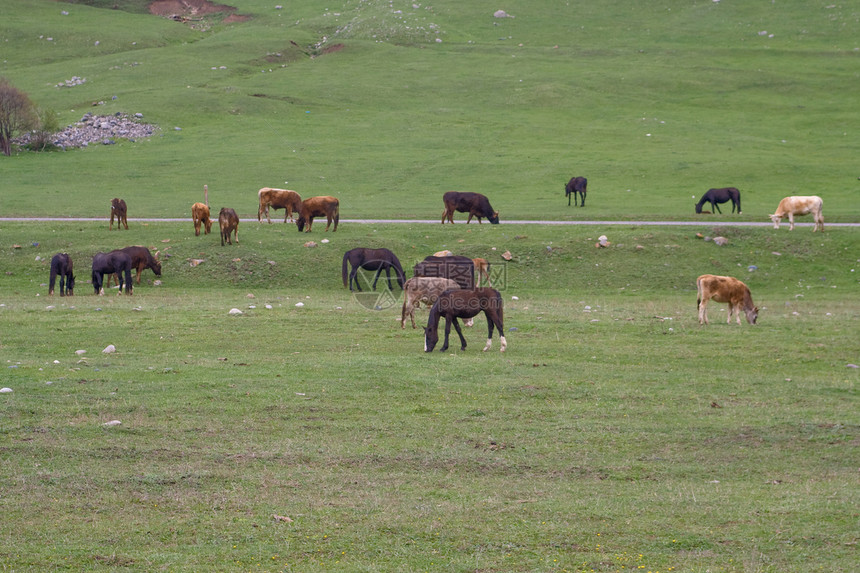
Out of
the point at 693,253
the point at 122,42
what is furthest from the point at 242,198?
the point at 122,42

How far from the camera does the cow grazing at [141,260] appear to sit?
2691cm

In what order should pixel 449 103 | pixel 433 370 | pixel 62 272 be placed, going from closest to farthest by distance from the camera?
pixel 433 370, pixel 62 272, pixel 449 103

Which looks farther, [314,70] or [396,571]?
[314,70]

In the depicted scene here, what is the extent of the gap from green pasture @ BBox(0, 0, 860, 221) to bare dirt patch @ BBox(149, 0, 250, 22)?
287cm

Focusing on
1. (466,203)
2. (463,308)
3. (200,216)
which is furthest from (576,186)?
(463,308)

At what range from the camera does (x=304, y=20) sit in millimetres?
105438

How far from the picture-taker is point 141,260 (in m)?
27.2

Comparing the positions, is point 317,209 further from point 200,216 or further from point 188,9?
point 188,9

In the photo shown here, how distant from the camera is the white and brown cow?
20.4 metres


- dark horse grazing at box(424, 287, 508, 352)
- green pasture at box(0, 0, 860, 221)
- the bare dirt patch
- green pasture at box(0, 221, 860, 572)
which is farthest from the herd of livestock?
the bare dirt patch

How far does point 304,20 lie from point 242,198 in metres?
64.4

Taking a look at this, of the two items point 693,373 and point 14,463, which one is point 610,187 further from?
point 14,463

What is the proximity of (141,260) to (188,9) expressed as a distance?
3870 inches

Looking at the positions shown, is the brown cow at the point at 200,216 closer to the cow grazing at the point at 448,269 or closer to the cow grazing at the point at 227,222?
the cow grazing at the point at 227,222
